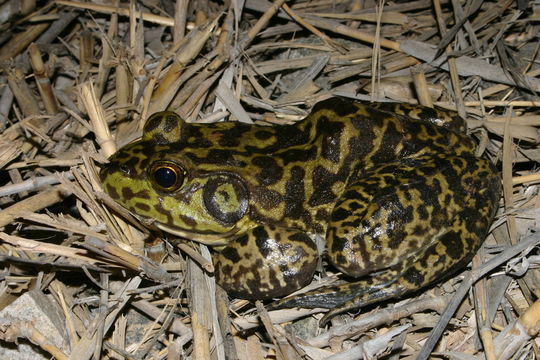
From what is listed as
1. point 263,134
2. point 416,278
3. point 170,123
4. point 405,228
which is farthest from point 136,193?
point 416,278

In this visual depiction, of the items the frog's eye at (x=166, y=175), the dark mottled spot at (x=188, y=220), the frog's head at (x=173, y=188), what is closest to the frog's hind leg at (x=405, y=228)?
the frog's head at (x=173, y=188)

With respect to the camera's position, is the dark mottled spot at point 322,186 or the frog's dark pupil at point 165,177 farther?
the dark mottled spot at point 322,186

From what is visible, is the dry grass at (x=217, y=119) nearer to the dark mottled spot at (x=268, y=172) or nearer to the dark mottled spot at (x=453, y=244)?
the dark mottled spot at (x=453, y=244)

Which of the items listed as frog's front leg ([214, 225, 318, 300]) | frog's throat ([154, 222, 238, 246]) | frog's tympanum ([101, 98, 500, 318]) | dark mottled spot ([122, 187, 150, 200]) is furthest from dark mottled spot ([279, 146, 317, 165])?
dark mottled spot ([122, 187, 150, 200])

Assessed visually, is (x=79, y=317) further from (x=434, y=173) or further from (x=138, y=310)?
(x=434, y=173)

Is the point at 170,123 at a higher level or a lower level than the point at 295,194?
higher

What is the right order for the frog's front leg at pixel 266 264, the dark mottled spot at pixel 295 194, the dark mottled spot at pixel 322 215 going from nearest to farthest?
the frog's front leg at pixel 266 264 < the dark mottled spot at pixel 295 194 < the dark mottled spot at pixel 322 215

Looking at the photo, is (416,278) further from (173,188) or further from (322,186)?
(173,188)
